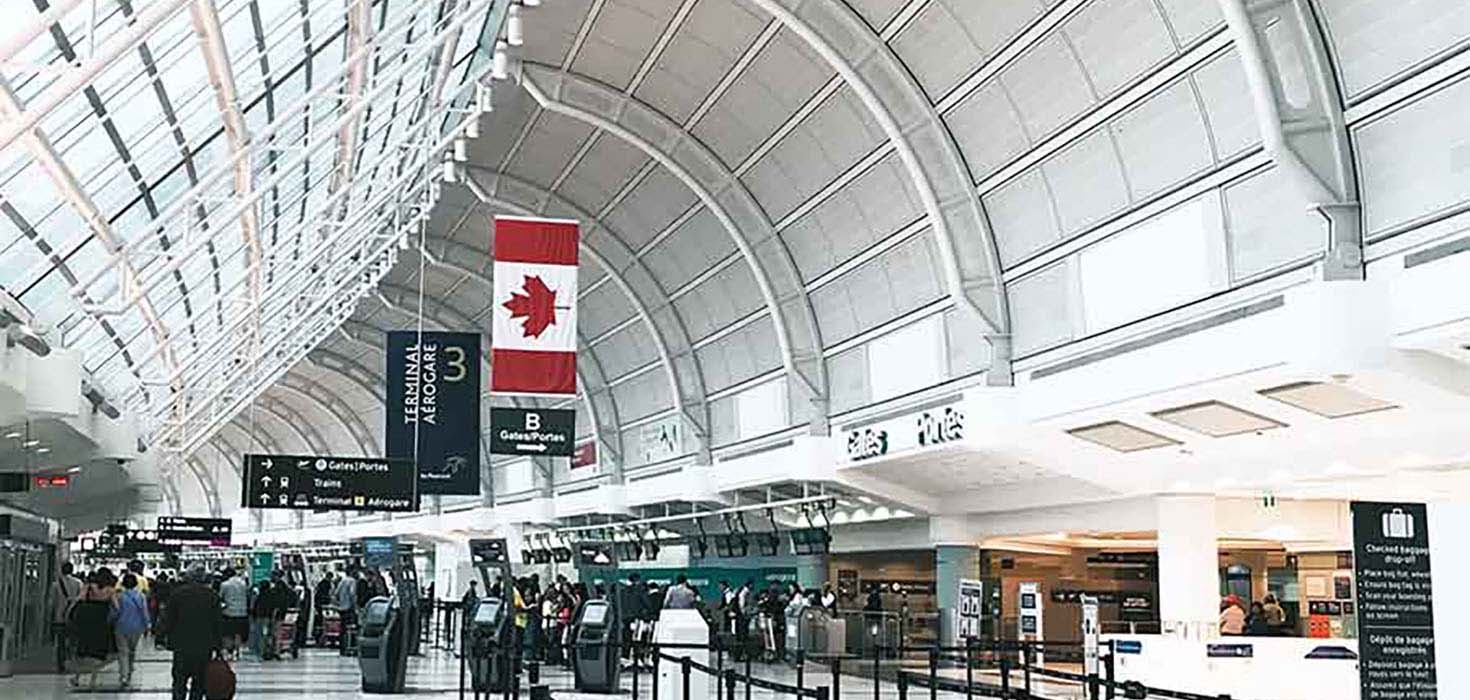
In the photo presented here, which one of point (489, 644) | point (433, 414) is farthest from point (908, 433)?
point (489, 644)

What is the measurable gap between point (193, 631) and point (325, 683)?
10365 millimetres

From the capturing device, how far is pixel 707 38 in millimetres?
32031

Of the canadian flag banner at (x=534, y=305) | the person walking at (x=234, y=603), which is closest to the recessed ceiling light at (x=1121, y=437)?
the canadian flag banner at (x=534, y=305)

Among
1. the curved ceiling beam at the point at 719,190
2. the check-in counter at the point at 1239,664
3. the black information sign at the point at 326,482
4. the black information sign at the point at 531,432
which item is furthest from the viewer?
the curved ceiling beam at the point at 719,190

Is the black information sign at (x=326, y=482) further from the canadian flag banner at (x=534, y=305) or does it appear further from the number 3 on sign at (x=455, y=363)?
the canadian flag banner at (x=534, y=305)

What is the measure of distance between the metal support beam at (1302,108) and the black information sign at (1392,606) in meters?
10.3

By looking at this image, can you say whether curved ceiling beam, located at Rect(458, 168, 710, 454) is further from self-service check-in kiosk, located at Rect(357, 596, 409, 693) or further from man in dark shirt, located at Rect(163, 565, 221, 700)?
man in dark shirt, located at Rect(163, 565, 221, 700)

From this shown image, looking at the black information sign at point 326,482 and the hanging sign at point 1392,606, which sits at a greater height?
the black information sign at point 326,482

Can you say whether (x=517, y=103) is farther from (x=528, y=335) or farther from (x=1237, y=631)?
(x=1237, y=631)

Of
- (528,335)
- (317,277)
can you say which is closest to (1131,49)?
(528,335)

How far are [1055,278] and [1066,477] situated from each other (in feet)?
22.6

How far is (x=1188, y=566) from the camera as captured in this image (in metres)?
32.2

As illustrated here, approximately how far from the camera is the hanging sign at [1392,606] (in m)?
10.2

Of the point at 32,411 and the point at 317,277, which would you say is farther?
the point at 317,277
